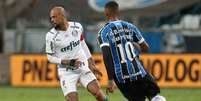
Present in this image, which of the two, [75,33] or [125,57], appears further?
[75,33]

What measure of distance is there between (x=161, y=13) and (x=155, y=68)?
383cm

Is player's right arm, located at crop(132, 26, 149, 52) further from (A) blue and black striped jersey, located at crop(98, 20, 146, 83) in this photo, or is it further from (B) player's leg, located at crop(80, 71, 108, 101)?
(B) player's leg, located at crop(80, 71, 108, 101)

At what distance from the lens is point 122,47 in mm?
12539

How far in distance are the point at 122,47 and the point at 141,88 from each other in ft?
2.30

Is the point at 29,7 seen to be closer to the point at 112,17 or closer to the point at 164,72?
the point at 164,72

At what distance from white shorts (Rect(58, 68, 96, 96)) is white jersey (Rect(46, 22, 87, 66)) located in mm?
237

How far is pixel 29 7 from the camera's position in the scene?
29578mm

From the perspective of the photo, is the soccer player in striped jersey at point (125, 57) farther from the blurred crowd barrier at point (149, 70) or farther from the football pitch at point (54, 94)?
the blurred crowd barrier at point (149, 70)

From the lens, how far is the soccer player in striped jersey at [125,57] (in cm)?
1252

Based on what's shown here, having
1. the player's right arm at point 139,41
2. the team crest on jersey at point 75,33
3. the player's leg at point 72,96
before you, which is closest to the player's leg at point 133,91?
the player's right arm at point 139,41

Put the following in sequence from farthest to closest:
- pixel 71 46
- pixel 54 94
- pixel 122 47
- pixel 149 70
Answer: pixel 149 70, pixel 54 94, pixel 71 46, pixel 122 47

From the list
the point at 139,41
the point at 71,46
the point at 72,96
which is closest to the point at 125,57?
the point at 139,41

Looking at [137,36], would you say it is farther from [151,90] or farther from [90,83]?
[90,83]

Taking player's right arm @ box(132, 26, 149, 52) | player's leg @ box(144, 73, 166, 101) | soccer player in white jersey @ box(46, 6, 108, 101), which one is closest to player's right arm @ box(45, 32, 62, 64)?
soccer player in white jersey @ box(46, 6, 108, 101)
